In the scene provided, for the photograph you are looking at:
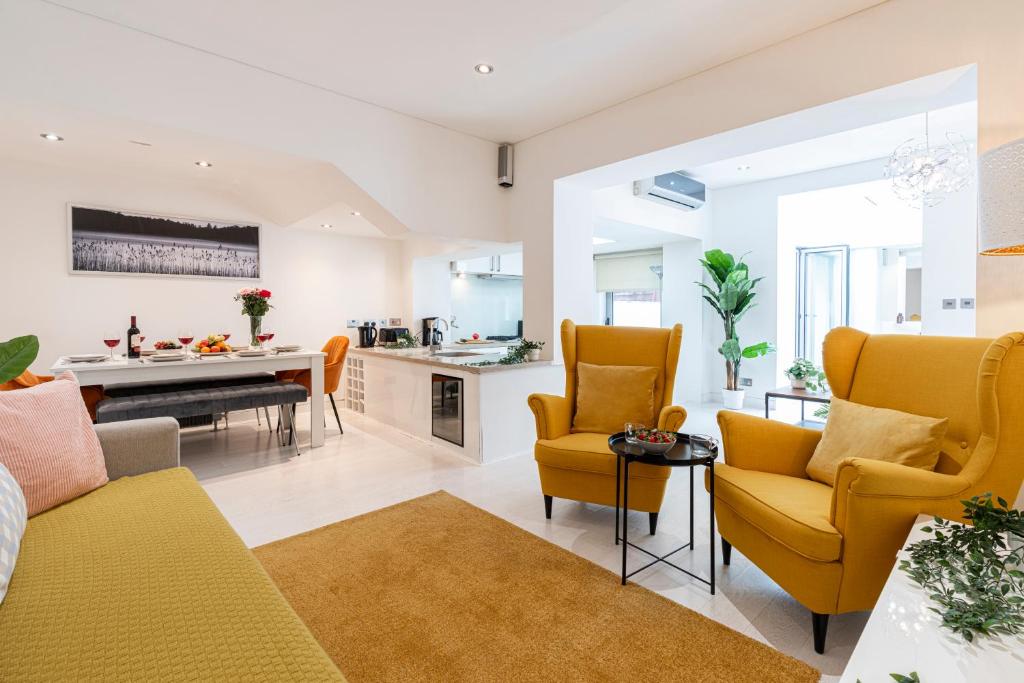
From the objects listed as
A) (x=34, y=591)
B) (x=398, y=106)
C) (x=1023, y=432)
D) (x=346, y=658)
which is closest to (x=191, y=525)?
(x=34, y=591)

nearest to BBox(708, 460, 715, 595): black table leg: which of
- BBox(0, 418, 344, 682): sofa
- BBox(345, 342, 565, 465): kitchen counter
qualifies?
BBox(0, 418, 344, 682): sofa

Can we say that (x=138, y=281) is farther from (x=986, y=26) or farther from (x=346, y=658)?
(x=986, y=26)

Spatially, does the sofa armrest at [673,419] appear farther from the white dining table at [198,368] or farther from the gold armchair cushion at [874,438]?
the white dining table at [198,368]

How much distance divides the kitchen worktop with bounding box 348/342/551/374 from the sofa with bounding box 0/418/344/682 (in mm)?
2390

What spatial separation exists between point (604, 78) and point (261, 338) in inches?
137

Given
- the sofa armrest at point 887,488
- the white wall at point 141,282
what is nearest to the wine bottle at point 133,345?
the white wall at point 141,282

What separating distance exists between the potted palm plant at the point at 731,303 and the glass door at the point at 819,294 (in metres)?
0.78

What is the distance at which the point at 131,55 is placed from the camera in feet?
9.18

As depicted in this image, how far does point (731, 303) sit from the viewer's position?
5773 mm

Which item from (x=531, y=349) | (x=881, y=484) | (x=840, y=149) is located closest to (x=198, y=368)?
(x=531, y=349)

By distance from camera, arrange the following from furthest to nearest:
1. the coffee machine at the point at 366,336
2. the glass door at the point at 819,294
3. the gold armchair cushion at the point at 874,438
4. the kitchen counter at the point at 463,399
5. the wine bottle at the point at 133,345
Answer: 1. the glass door at the point at 819,294
2. the coffee machine at the point at 366,336
3. the kitchen counter at the point at 463,399
4. the wine bottle at the point at 133,345
5. the gold armchair cushion at the point at 874,438

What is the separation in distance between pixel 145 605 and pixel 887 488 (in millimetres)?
2168

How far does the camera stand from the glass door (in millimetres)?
6246

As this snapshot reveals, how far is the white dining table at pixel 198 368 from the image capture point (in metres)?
3.23
